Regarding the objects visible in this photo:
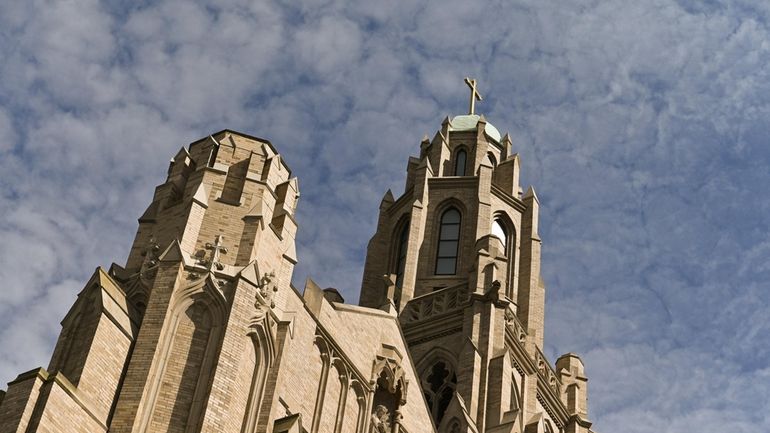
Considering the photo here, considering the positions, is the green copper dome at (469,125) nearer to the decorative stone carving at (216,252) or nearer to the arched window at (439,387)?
the arched window at (439,387)

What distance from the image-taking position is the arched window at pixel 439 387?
3544cm

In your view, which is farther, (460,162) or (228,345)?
(460,162)

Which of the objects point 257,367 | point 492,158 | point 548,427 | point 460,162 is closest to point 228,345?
point 257,367

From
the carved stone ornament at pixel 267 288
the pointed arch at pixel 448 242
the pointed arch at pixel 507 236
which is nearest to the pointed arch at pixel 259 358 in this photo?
the carved stone ornament at pixel 267 288

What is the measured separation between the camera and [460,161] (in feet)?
151

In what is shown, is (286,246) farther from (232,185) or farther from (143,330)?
(143,330)

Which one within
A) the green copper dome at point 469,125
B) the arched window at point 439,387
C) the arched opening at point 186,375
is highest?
the green copper dome at point 469,125

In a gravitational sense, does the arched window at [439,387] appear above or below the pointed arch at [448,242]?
below

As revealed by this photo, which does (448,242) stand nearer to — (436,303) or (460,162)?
(436,303)

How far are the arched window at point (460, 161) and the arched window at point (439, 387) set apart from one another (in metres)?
11.1

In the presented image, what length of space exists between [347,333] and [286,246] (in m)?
4.53

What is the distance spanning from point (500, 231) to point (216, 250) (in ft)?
82.5

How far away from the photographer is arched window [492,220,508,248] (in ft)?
140

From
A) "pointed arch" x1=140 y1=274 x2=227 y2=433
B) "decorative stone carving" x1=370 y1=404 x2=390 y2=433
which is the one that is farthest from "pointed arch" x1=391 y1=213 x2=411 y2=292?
"pointed arch" x1=140 y1=274 x2=227 y2=433
